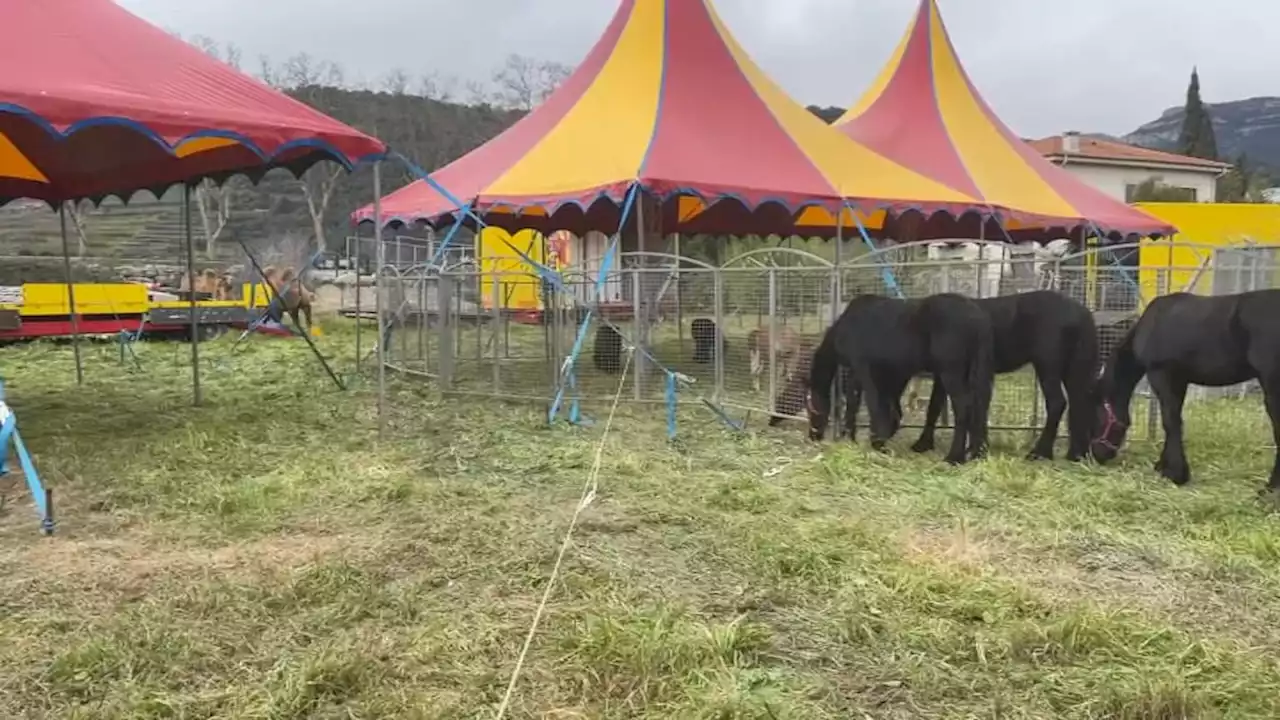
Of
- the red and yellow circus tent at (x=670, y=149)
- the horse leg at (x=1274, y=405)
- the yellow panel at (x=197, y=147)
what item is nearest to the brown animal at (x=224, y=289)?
the red and yellow circus tent at (x=670, y=149)

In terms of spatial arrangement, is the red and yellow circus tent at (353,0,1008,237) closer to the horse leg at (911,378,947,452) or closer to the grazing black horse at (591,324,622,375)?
the grazing black horse at (591,324,622,375)

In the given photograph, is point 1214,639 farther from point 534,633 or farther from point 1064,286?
point 1064,286

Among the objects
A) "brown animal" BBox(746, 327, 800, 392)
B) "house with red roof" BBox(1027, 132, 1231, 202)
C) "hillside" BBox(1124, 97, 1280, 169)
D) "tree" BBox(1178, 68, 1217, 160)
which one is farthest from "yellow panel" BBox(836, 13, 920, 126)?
"hillside" BBox(1124, 97, 1280, 169)

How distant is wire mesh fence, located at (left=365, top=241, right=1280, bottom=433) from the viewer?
8.15m

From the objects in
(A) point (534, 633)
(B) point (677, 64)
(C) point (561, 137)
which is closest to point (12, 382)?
(C) point (561, 137)

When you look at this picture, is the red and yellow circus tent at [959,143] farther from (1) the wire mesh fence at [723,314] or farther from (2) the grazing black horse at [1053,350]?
(2) the grazing black horse at [1053,350]

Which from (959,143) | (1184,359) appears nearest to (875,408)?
(1184,359)

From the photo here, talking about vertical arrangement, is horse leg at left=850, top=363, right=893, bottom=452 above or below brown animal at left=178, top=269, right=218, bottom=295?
below

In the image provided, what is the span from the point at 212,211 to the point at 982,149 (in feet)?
128

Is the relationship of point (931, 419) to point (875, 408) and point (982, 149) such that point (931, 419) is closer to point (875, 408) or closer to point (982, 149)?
point (875, 408)

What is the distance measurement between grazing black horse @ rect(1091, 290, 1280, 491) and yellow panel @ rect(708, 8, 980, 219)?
519 cm

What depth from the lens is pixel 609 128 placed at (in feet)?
39.5

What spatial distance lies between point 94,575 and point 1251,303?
6.44m

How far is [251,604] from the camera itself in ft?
13.3
